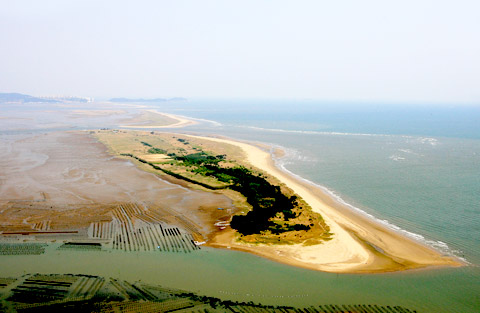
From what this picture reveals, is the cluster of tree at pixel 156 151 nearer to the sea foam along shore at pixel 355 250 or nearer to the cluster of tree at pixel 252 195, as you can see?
the cluster of tree at pixel 252 195

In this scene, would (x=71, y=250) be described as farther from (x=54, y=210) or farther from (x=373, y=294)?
(x=373, y=294)

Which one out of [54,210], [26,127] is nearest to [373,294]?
[54,210]

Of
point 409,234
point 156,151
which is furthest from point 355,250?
point 156,151

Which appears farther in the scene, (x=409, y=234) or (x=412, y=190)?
(x=412, y=190)

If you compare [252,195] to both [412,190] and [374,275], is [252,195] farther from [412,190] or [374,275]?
[412,190]

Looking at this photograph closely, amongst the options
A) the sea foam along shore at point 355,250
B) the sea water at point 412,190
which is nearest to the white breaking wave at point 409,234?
the sea water at point 412,190

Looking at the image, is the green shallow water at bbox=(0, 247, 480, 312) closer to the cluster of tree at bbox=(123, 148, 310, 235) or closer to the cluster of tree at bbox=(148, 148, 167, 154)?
the cluster of tree at bbox=(123, 148, 310, 235)
